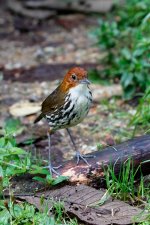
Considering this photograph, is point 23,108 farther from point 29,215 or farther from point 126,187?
point 29,215

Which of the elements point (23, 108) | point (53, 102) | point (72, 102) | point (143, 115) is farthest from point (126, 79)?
Answer: point (72, 102)

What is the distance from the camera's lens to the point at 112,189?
486 centimetres

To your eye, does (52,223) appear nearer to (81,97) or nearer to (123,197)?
(123,197)

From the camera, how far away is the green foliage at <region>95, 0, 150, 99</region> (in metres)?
7.09

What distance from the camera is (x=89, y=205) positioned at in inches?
185

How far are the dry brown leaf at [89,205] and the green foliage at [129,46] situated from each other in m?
1.98

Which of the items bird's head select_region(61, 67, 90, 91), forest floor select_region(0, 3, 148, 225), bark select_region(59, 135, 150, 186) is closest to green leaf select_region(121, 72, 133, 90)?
forest floor select_region(0, 3, 148, 225)

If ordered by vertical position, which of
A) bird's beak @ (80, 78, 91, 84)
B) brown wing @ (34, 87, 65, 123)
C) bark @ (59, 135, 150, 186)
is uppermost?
bird's beak @ (80, 78, 91, 84)

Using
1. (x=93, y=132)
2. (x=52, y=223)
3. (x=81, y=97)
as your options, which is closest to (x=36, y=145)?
(x=93, y=132)

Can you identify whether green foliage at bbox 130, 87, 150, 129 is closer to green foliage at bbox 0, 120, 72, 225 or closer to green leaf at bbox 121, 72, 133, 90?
green leaf at bbox 121, 72, 133, 90

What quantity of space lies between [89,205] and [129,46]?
159 inches

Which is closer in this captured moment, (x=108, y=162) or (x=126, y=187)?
(x=126, y=187)

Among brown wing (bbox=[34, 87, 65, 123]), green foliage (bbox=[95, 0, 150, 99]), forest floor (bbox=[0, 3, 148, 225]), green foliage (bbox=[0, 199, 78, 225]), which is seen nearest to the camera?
green foliage (bbox=[0, 199, 78, 225])

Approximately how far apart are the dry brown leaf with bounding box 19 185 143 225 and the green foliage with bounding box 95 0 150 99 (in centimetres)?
198
